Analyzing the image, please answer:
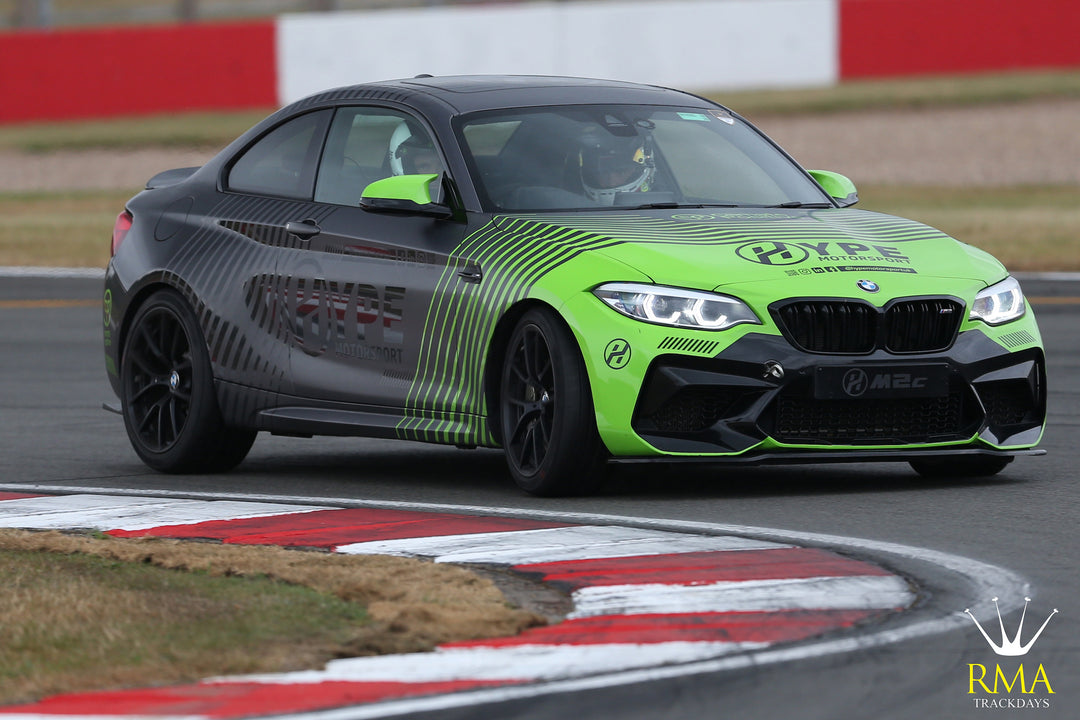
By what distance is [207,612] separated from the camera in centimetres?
632

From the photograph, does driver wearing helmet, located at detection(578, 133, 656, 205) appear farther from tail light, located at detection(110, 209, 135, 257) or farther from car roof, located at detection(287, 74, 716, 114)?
tail light, located at detection(110, 209, 135, 257)

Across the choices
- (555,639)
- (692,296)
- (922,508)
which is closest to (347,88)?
(692,296)

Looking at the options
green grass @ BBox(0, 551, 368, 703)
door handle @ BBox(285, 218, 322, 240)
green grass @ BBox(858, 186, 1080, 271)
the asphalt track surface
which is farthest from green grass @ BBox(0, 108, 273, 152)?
green grass @ BBox(0, 551, 368, 703)

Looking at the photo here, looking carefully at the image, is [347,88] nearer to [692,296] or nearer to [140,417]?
[140,417]

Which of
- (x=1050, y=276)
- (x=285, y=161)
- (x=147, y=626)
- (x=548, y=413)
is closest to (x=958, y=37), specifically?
(x=1050, y=276)

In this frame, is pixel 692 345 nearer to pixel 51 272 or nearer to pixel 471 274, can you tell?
pixel 471 274

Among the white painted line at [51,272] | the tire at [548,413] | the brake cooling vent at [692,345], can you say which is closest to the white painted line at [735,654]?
the tire at [548,413]

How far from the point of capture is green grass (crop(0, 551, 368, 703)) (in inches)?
221

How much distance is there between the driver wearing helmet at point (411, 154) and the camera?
9586mm

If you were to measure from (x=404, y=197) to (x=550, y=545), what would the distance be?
2112 mm

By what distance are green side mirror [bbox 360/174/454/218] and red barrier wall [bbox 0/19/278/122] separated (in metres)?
29.9

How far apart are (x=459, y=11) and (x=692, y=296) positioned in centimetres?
3068

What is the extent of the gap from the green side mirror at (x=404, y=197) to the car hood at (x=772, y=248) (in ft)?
1.28

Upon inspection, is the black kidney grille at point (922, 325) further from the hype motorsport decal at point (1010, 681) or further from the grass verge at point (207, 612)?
the hype motorsport decal at point (1010, 681)
